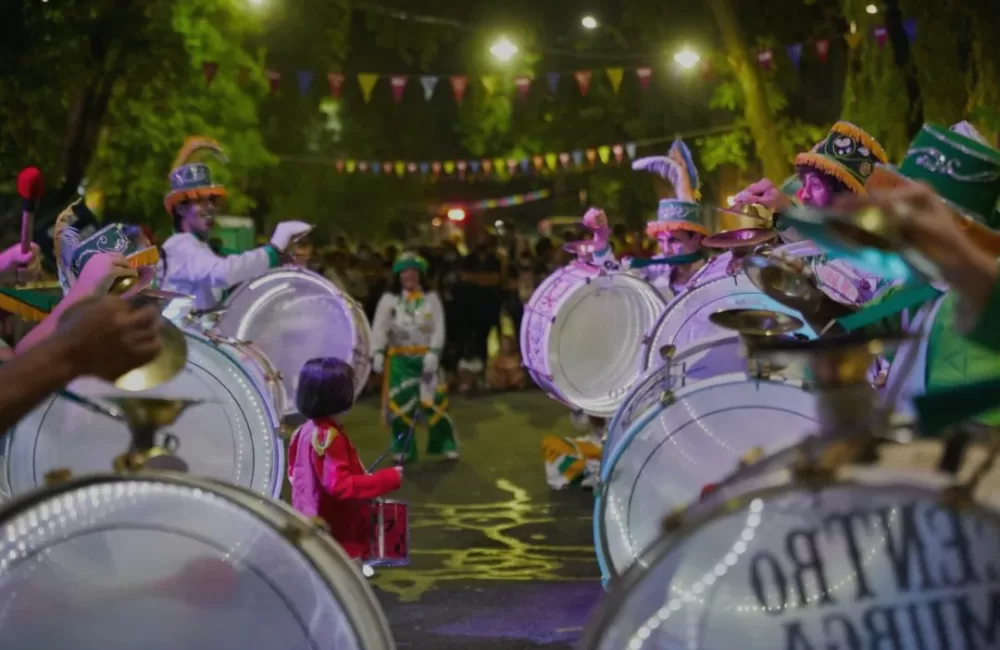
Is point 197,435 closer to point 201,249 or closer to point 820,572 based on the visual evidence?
point 201,249

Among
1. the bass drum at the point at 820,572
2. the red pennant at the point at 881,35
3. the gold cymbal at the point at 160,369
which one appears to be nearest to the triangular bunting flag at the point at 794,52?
the red pennant at the point at 881,35

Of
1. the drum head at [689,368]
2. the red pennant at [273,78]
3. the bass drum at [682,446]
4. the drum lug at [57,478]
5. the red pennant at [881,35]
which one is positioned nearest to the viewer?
the drum lug at [57,478]

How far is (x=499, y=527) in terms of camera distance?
26.8 ft

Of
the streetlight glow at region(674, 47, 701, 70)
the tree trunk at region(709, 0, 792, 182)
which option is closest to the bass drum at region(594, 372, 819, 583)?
the tree trunk at region(709, 0, 792, 182)

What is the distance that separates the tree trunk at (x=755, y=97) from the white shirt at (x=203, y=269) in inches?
412

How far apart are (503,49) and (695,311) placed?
15.2 meters

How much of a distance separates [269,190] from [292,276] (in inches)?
1036

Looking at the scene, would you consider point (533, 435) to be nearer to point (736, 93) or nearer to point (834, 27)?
point (736, 93)

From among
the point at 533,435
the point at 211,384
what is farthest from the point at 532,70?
the point at 211,384

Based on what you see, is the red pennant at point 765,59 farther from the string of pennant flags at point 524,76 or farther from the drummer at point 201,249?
the drummer at point 201,249

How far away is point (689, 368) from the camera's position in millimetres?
4723

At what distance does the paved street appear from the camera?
19.2ft

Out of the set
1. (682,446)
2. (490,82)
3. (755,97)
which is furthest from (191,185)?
(490,82)

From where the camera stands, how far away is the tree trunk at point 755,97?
53.7ft
